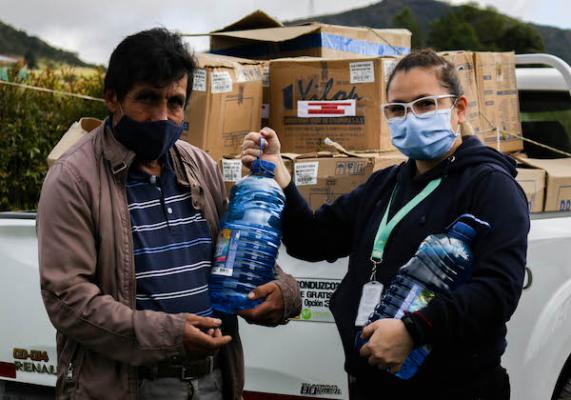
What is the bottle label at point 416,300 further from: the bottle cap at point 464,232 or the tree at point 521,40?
the tree at point 521,40

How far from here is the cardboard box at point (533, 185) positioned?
3.54 m

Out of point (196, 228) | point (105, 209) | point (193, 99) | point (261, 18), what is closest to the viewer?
point (105, 209)

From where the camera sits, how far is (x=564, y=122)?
15.3ft

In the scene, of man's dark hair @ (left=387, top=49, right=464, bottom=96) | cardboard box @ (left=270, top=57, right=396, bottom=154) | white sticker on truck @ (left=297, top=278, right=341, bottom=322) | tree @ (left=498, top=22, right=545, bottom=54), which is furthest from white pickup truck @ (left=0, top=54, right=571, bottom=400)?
tree @ (left=498, top=22, right=545, bottom=54)

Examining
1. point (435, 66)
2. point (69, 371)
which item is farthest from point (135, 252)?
point (435, 66)

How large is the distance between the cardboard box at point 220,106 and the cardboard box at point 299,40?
0.50m

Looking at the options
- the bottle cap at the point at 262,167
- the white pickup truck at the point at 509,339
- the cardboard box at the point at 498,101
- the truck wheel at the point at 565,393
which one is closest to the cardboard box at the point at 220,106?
the white pickup truck at the point at 509,339

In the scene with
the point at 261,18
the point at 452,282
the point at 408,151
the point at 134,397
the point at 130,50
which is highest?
the point at 261,18

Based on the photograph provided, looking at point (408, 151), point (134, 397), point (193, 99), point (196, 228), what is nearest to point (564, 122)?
point (193, 99)

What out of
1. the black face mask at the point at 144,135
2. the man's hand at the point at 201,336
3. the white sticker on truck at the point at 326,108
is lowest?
the man's hand at the point at 201,336

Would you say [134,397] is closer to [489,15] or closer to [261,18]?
[261,18]

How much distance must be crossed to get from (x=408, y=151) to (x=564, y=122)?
8.38 ft

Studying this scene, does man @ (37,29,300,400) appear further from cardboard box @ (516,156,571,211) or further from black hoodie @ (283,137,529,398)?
cardboard box @ (516,156,571,211)

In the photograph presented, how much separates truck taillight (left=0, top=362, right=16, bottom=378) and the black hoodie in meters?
1.89
